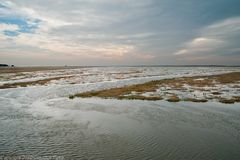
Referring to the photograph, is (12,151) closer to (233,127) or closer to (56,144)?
(56,144)

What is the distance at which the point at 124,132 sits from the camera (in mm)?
12836

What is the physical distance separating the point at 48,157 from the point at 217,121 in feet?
40.4

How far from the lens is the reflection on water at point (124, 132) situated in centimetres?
969

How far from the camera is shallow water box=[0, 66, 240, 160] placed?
9648 mm

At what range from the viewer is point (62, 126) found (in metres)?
14.2

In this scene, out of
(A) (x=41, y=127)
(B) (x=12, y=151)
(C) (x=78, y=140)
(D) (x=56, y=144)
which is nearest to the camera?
(B) (x=12, y=151)

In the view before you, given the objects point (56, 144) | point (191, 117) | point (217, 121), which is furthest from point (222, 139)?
point (56, 144)

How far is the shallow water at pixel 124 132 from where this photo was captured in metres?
9.65

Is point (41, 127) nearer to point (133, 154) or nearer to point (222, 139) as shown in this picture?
point (133, 154)

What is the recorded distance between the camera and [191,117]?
1617cm

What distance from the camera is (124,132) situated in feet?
42.1

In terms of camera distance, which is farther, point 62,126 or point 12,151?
point 62,126

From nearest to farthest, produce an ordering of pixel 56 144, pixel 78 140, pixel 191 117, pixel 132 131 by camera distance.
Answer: pixel 56 144
pixel 78 140
pixel 132 131
pixel 191 117

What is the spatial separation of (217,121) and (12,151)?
45.7 feet
